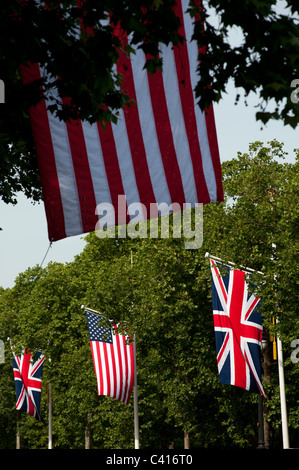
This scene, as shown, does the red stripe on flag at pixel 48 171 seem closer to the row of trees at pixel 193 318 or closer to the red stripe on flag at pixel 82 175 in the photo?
the red stripe on flag at pixel 82 175

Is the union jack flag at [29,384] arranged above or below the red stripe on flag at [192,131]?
below

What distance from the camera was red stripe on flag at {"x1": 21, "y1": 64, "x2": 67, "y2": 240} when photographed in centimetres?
1020

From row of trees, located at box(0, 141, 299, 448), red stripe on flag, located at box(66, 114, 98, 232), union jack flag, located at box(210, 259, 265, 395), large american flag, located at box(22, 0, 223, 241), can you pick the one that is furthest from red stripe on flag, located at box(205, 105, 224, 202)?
row of trees, located at box(0, 141, 299, 448)

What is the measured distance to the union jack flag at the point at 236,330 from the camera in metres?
21.4

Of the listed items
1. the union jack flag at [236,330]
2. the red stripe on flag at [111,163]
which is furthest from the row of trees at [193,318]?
the red stripe on flag at [111,163]

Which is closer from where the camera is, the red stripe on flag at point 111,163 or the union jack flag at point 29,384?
the red stripe on flag at point 111,163

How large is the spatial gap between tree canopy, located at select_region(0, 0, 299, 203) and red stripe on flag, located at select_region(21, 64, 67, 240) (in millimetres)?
596

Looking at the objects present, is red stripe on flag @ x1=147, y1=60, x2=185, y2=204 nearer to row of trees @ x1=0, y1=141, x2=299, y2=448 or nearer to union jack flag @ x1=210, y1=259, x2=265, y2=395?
union jack flag @ x1=210, y1=259, x2=265, y2=395

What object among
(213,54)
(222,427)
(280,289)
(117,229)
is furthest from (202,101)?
(117,229)

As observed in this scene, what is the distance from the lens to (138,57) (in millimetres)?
10945

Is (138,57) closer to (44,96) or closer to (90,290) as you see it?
(44,96)

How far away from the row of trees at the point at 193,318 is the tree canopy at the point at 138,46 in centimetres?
1484

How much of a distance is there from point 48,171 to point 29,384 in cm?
3063

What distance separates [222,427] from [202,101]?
26.4 metres
